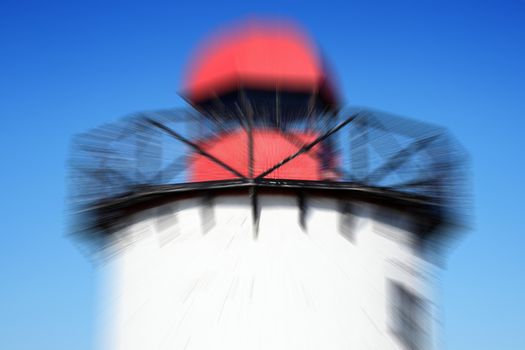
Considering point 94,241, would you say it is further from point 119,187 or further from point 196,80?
point 196,80

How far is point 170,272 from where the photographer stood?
9680mm

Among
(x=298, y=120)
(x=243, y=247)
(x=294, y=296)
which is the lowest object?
(x=294, y=296)

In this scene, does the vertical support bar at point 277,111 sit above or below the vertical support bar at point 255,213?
above

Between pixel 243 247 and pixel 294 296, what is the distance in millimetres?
903

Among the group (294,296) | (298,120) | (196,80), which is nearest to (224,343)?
(294,296)

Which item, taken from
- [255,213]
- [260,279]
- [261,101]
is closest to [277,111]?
[261,101]

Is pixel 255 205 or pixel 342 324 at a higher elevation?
pixel 255 205

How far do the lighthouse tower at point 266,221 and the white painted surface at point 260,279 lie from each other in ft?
0.05

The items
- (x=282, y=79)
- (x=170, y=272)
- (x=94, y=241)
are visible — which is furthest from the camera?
(x=94, y=241)

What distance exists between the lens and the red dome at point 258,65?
10.3 m

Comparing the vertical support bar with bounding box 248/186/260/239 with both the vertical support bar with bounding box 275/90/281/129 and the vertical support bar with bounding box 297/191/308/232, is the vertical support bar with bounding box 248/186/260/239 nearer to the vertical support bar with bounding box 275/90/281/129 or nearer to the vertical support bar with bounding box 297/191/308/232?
the vertical support bar with bounding box 297/191/308/232

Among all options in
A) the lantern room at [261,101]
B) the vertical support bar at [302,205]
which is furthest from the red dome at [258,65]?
the vertical support bar at [302,205]

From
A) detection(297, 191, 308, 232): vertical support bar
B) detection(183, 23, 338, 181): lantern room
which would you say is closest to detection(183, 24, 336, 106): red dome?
detection(183, 23, 338, 181): lantern room

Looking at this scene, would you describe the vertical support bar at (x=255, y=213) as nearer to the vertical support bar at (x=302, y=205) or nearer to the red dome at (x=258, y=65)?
the vertical support bar at (x=302, y=205)
